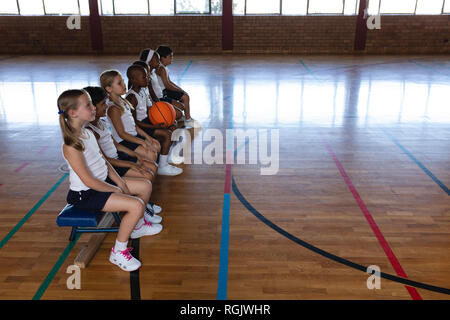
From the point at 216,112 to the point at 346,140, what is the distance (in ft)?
7.79

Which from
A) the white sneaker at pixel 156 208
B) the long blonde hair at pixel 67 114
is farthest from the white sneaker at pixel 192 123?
the long blonde hair at pixel 67 114

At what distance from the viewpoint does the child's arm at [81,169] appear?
2566 millimetres

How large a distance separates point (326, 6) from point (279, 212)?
12.5 m

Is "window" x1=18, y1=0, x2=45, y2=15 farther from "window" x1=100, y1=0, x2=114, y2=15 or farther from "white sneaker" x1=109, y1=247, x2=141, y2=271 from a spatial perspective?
"white sneaker" x1=109, y1=247, x2=141, y2=271

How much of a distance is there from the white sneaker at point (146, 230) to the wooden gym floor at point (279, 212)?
2.3 inches

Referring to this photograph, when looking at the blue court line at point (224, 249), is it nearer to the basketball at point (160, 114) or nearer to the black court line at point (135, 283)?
the black court line at point (135, 283)

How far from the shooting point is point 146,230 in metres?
3.19

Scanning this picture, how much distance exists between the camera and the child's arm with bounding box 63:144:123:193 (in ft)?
8.42

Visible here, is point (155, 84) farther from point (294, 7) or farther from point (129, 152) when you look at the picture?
point (294, 7)

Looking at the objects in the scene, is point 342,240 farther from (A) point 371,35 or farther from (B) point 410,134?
(A) point 371,35

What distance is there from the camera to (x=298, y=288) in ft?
8.54

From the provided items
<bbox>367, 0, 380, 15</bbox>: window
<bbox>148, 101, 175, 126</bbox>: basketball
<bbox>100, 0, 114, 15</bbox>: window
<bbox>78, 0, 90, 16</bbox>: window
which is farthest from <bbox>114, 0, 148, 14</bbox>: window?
<bbox>148, 101, 175, 126</bbox>: basketball

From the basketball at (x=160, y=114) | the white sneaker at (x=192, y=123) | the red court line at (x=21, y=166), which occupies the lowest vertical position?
the red court line at (x=21, y=166)
